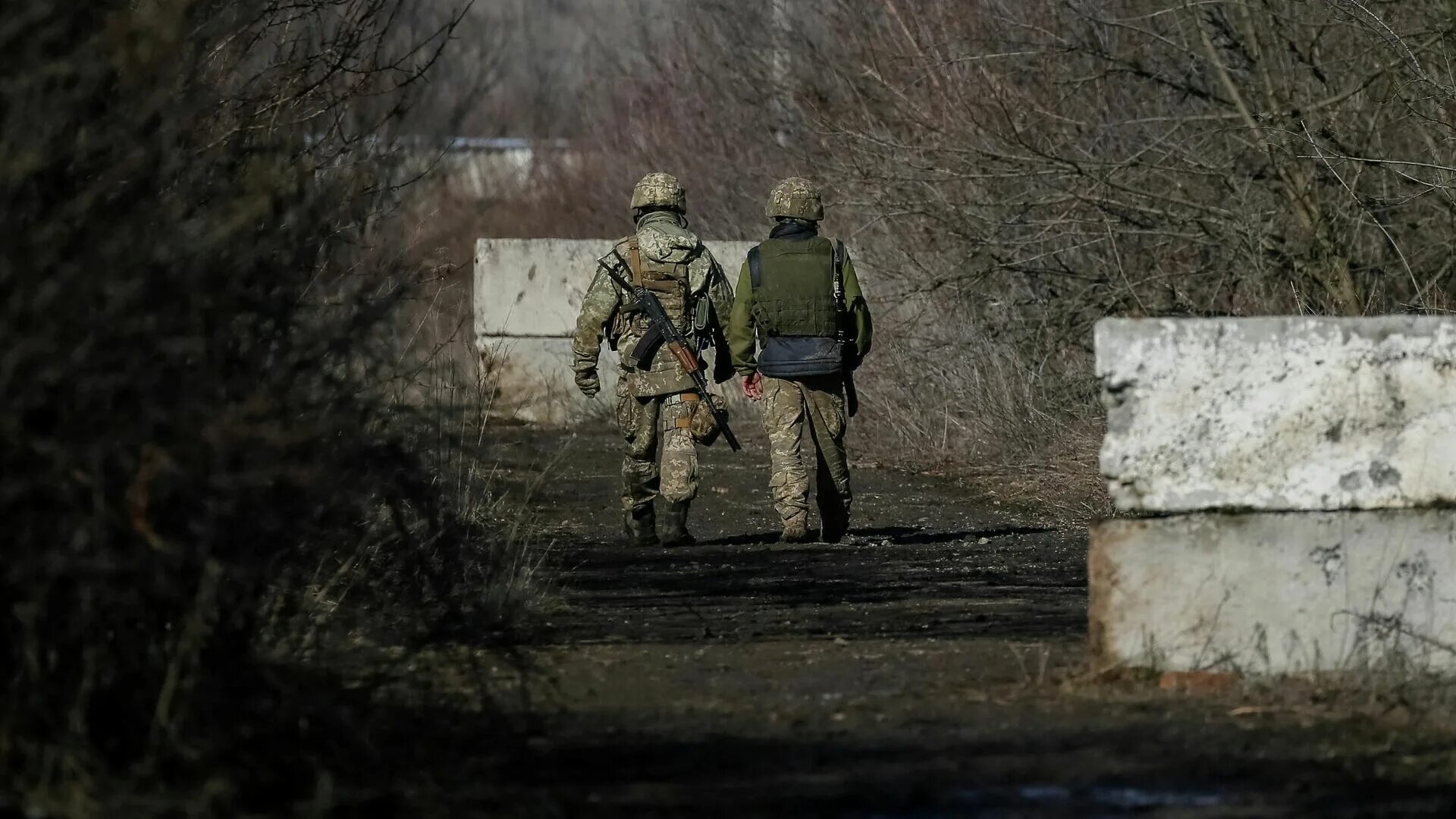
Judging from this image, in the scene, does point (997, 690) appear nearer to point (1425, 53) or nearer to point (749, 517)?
point (749, 517)

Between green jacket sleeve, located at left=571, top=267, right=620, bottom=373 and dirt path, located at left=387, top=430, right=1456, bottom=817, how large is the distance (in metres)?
1.92

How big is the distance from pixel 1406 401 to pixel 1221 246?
7989 millimetres

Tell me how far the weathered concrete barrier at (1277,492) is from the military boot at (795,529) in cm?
493

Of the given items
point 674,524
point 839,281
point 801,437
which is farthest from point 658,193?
point 674,524

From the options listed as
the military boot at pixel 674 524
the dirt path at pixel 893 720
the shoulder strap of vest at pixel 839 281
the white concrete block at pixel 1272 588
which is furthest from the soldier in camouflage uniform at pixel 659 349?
the white concrete block at pixel 1272 588

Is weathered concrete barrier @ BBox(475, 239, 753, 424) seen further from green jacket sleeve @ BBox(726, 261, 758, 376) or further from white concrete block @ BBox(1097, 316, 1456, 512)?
white concrete block @ BBox(1097, 316, 1456, 512)

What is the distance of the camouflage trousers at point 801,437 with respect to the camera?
11.0 meters

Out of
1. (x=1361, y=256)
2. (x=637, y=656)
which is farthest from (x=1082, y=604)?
(x=1361, y=256)

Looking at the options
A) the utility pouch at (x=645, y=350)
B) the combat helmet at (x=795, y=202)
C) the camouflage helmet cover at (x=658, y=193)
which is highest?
the camouflage helmet cover at (x=658, y=193)

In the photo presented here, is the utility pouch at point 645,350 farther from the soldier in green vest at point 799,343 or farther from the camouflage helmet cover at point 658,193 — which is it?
the camouflage helmet cover at point 658,193

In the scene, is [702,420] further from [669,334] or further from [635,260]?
[635,260]

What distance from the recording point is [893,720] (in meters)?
5.98

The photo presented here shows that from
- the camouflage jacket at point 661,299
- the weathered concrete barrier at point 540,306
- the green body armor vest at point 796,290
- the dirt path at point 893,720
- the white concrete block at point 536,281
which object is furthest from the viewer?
the white concrete block at point 536,281

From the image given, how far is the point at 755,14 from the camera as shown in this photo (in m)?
21.2
